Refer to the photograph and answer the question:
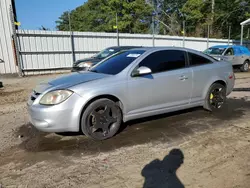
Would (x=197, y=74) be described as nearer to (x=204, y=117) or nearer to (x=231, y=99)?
(x=204, y=117)

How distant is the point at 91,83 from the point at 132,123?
143cm

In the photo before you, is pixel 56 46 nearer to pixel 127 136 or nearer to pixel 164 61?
pixel 164 61

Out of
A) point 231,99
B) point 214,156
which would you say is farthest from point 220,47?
point 214,156

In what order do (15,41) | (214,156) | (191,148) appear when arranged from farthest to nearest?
1. (15,41)
2. (191,148)
3. (214,156)

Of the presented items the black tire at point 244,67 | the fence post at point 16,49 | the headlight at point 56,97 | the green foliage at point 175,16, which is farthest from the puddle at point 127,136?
the green foliage at point 175,16

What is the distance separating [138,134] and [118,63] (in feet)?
4.67

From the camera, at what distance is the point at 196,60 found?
4.83 m

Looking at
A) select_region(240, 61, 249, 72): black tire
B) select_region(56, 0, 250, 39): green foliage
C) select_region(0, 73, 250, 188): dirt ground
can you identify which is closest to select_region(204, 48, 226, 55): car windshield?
select_region(240, 61, 249, 72): black tire

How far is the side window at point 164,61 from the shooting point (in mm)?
4223

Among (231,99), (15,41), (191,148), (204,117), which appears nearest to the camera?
(191,148)

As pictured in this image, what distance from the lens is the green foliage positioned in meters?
29.5

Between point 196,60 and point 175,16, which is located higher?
point 175,16

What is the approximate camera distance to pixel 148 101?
4129mm

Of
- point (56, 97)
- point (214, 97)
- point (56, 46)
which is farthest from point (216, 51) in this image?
point (56, 97)
